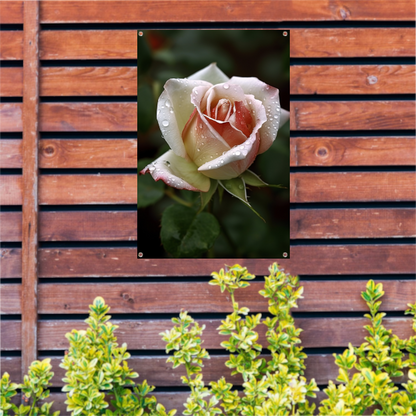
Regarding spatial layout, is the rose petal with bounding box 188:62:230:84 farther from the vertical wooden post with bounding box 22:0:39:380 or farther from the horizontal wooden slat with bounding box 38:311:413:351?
the horizontal wooden slat with bounding box 38:311:413:351

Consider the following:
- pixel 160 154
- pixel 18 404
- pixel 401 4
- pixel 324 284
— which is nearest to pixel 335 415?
pixel 324 284

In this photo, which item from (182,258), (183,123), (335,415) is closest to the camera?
(335,415)

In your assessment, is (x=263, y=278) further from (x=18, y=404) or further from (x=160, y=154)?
(x=18, y=404)

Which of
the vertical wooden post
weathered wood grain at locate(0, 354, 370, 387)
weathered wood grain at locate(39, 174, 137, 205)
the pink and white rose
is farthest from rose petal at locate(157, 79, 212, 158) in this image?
weathered wood grain at locate(0, 354, 370, 387)

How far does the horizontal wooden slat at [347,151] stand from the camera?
1.09 meters

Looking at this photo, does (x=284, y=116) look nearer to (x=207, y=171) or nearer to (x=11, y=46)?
(x=207, y=171)

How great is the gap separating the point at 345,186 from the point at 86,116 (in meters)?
0.86

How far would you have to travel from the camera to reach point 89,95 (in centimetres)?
109

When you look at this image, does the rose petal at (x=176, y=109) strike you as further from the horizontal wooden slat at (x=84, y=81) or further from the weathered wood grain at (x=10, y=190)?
the weathered wood grain at (x=10, y=190)

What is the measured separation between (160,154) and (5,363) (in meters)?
0.83

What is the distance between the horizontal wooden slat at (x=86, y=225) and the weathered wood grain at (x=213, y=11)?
2.03 ft

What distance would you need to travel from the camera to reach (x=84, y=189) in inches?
42.9

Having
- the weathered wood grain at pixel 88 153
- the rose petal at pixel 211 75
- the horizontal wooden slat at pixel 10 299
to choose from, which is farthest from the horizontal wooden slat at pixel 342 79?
the horizontal wooden slat at pixel 10 299

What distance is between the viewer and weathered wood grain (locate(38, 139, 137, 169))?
1.08 m
